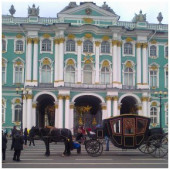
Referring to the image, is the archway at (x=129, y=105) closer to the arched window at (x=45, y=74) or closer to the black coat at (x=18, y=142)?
the arched window at (x=45, y=74)

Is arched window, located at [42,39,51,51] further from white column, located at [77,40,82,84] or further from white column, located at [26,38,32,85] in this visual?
white column, located at [77,40,82,84]

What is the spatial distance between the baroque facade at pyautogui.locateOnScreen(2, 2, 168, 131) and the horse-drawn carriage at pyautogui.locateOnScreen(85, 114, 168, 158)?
2009 cm

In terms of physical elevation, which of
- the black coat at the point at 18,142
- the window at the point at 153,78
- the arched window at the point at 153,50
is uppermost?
the arched window at the point at 153,50

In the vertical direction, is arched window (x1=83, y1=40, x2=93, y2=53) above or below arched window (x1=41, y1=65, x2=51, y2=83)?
above

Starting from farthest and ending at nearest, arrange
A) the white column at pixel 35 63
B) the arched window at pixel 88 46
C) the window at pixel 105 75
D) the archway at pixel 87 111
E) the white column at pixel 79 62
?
the archway at pixel 87 111
the arched window at pixel 88 46
the window at pixel 105 75
the white column at pixel 79 62
the white column at pixel 35 63

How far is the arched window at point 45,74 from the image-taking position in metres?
39.4

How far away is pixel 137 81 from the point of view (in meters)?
40.2

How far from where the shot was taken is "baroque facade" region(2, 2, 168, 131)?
38562mm

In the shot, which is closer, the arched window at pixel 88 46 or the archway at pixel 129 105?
the arched window at pixel 88 46

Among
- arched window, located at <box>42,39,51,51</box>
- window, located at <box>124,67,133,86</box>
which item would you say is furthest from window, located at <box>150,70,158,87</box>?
arched window, located at <box>42,39,51,51</box>

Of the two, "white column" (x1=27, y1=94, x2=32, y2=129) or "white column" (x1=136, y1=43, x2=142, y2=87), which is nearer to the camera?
"white column" (x1=27, y1=94, x2=32, y2=129)

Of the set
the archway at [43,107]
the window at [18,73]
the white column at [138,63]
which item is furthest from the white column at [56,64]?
the white column at [138,63]

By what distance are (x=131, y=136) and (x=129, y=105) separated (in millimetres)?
24785

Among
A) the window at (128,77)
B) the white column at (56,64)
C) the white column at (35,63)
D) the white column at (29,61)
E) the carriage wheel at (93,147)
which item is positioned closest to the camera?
the carriage wheel at (93,147)
